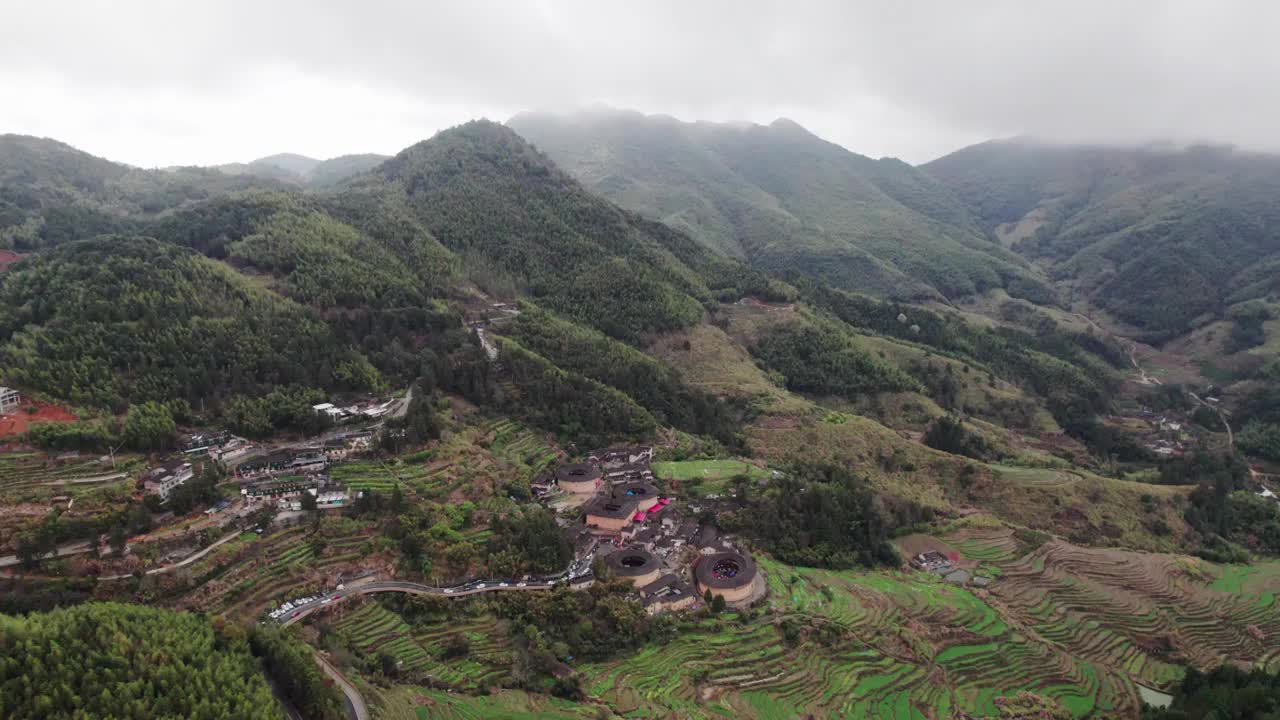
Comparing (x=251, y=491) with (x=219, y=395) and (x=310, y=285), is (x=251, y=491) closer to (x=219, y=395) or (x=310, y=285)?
(x=219, y=395)

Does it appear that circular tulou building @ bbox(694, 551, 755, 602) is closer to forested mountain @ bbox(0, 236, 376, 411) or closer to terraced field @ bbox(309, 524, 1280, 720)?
terraced field @ bbox(309, 524, 1280, 720)

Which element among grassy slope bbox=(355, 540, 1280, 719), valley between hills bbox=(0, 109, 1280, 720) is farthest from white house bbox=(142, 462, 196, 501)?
grassy slope bbox=(355, 540, 1280, 719)

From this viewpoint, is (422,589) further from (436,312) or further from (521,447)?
(436,312)

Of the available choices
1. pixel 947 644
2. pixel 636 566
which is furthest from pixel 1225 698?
pixel 636 566

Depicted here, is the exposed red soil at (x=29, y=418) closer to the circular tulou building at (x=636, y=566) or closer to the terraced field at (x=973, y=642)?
the circular tulou building at (x=636, y=566)

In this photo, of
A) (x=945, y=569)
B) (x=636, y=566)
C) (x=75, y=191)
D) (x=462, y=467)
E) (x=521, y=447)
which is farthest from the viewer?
(x=75, y=191)

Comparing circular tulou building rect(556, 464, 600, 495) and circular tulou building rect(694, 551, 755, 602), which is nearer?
circular tulou building rect(694, 551, 755, 602)

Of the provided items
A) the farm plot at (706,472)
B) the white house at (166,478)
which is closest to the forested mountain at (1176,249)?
the farm plot at (706,472)
